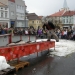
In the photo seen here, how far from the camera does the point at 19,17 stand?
6081 cm

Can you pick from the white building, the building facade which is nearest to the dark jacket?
the white building

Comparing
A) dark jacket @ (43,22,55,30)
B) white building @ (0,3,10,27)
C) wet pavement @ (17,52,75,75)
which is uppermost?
white building @ (0,3,10,27)

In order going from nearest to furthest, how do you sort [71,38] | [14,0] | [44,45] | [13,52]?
1. [13,52]
2. [44,45]
3. [71,38]
4. [14,0]

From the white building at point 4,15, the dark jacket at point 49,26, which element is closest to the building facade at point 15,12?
the white building at point 4,15

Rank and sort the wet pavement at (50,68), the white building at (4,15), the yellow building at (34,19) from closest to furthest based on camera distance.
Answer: the wet pavement at (50,68)
the white building at (4,15)
the yellow building at (34,19)

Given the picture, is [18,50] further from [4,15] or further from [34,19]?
[34,19]

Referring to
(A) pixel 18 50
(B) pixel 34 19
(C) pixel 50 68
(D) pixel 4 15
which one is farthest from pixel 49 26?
(B) pixel 34 19

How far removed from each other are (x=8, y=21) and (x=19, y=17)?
911cm

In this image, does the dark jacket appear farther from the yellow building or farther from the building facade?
the yellow building

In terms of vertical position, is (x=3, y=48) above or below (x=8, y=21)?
below

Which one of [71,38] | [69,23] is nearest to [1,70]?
[71,38]

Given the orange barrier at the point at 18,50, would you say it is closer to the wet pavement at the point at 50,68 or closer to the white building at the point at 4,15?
the wet pavement at the point at 50,68

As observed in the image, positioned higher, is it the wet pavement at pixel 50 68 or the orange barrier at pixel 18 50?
the orange barrier at pixel 18 50

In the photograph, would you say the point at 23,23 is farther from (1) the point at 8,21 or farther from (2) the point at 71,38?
(2) the point at 71,38
